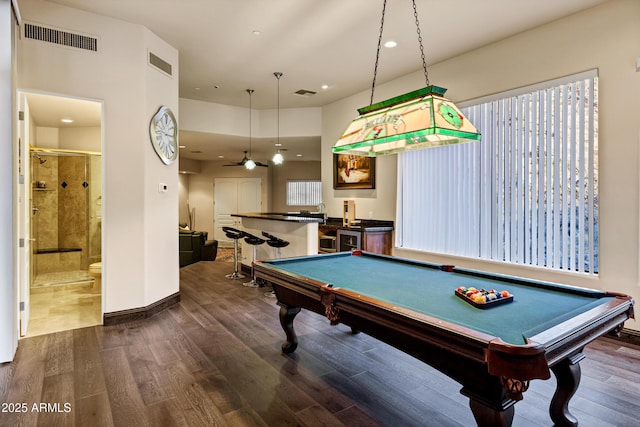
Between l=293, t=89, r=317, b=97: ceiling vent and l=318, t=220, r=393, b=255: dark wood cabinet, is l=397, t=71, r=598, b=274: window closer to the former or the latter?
l=318, t=220, r=393, b=255: dark wood cabinet

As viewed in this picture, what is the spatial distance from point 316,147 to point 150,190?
5416 mm

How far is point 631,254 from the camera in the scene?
329 centimetres

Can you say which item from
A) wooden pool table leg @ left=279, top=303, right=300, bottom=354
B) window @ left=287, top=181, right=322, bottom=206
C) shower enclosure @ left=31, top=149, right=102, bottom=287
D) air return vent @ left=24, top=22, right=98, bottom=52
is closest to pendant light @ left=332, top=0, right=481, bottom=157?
wooden pool table leg @ left=279, top=303, right=300, bottom=354

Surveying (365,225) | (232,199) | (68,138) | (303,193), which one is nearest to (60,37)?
(68,138)

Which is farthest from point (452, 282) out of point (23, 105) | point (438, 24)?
point (23, 105)

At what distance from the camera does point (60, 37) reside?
3578 mm

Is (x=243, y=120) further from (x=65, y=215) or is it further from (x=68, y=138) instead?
(x=65, y=215)

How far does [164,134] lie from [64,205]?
3.31 meters

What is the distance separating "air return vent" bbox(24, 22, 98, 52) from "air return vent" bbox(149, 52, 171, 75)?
0.56m

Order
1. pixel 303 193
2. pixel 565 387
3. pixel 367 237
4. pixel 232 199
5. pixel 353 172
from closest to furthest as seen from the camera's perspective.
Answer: pixel 565 387 → pixel 367 237 → pixel 353 172 → pixel 232 199 → pixel 303 193

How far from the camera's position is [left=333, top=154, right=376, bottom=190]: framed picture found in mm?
6184

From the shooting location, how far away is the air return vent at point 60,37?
11.4 feet

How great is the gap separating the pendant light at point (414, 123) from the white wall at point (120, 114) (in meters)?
2.40

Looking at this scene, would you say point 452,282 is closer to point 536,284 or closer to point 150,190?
point 536,284
